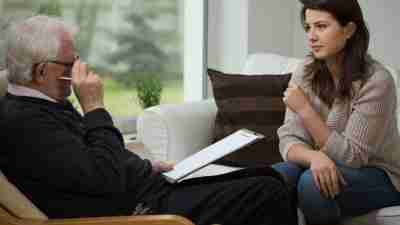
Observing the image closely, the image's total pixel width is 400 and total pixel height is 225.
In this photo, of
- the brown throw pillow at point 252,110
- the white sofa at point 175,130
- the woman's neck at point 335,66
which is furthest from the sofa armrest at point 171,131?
the woman's neck at point 335,66

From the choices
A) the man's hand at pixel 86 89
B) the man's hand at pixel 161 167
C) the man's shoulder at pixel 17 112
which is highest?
the man's hand at pixel 86 89

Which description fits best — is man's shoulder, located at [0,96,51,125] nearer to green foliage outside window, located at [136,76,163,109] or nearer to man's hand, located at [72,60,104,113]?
man's hand, located at [72,60,104,113]

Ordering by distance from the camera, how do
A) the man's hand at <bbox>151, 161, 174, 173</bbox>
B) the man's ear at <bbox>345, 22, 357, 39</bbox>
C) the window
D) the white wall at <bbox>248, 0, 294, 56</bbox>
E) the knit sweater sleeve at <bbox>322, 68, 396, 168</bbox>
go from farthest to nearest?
the white wall at <bbox>248, 0, 294, 56</bbox>
the window
the man's ear at <bbox>345, 22, 357, 39</bbox>
the knit sweater sleeve at <bbox>322, 68, 396, 168</bbox>
the man's hand at <bbox>151, 161, 174, 173</bbox>

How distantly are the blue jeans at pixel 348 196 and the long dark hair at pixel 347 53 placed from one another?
0.92 ft

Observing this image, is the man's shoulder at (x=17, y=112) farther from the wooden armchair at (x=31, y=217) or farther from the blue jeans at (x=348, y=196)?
the blue jeans at (x=348, y=196)

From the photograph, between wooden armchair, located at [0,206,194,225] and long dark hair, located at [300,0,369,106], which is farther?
long dark hair, located at [300,0,369,106]

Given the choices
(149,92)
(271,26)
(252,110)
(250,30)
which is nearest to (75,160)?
(252,110)

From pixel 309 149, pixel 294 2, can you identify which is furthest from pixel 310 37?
pixel 294 2

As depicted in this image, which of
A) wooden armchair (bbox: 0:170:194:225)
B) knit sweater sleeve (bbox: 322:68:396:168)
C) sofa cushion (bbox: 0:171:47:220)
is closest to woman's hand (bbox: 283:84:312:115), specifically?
knit sweater sleeve (bbox: 322:68:396:168)

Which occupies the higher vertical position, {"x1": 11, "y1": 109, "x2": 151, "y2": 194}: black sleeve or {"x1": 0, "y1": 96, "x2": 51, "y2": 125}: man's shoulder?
{"x1": 0, "y1": 96, "x2": 51, "y2": 125}: man's shoulder

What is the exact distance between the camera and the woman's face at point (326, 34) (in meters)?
2.50

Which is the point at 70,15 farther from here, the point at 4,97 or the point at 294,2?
the point at 4,97

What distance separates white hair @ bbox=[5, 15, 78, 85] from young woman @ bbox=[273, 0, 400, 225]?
0.92 meters

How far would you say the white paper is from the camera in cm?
212
